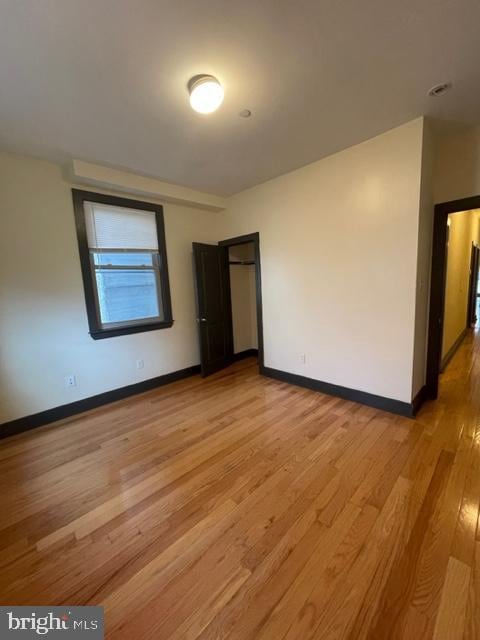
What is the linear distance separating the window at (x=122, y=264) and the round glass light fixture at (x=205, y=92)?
1809 millimetres

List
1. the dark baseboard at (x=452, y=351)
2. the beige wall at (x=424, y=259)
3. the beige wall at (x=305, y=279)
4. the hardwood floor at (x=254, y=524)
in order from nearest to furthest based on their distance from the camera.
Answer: the hardwood floor at (x=254, y=524) → the beige wall at (x=424, y=259) → the beige wall at (x=305, y=279) → the dark baseboard at (x=452, y=351)

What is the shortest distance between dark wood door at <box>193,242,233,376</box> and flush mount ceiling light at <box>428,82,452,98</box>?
2.81m

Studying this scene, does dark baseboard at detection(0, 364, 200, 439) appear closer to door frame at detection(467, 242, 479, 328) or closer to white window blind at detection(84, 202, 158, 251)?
white window blind at detection(84, 202, 158, 251)

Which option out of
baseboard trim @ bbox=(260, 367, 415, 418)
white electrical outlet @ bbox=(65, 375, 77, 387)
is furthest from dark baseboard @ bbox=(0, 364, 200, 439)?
baseboard trim @ bbox=(260, 367, 415, 418)

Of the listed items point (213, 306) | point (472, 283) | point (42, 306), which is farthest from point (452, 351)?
point (42, 306)

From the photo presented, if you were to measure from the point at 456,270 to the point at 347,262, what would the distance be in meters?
2.49

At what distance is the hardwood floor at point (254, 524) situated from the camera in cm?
107

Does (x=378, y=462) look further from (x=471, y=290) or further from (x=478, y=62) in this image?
(x=471, y=290)

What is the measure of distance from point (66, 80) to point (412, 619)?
340cm

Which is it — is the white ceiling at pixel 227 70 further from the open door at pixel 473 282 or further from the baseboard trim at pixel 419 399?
the open door at pixel 473 282

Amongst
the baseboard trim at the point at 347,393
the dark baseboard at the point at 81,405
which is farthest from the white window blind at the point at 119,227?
the baseboard trim at the point at 347,393

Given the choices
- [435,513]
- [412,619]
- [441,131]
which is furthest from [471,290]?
[412,619]

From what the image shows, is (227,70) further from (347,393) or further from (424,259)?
(347,393)

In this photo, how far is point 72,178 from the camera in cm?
266
